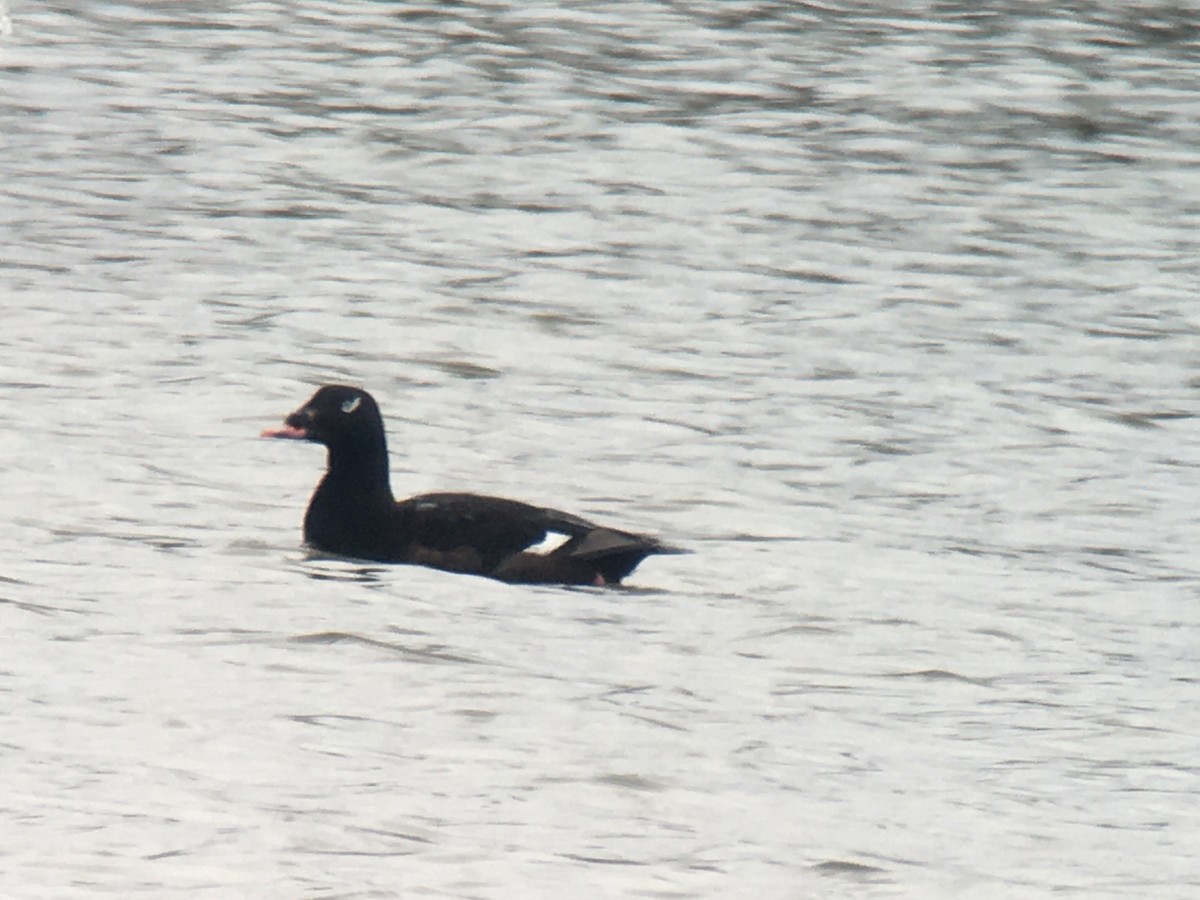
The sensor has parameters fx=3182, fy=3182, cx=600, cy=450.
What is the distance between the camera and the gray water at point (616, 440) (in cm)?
1042

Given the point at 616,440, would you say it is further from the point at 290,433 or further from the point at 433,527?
the point at 433,527

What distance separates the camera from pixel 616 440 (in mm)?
16734

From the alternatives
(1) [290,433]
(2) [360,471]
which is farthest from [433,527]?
(1) [290,433]

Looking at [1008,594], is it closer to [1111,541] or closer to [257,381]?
[1111,541]

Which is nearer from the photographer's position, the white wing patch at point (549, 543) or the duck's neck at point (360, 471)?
the white wing patch at point (549, 543)

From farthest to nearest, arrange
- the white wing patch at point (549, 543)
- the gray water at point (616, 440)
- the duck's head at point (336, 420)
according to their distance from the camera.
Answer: the duck's head at point (336, 420)
the white wing patch at point (549, 543)
the gray water at point (616, 440)

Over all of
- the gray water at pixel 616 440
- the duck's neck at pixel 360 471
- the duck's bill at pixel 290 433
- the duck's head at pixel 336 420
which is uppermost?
the duck's head at pixel 336 420

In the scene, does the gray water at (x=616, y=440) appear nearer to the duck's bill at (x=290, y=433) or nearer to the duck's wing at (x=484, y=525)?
the duck's wing at (x=484, y=525)

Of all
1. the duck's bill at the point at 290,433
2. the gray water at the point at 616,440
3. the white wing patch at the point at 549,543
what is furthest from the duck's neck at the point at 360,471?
the white wing patch at the point at 549,543

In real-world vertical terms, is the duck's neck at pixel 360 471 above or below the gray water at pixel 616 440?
above

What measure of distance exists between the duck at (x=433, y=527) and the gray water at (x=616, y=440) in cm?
16

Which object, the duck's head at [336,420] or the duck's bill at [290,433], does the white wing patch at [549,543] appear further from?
the duck's bill at [290,433]

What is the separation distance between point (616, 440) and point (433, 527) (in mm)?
3241

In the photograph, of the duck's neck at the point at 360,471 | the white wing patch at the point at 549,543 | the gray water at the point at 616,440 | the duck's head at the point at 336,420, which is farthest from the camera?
the duck's head at the point at 336,420
